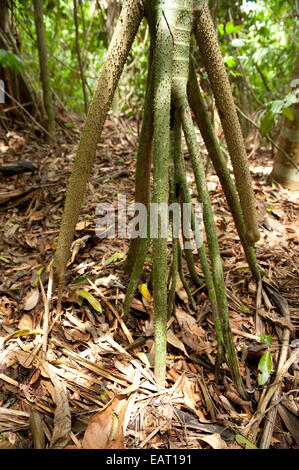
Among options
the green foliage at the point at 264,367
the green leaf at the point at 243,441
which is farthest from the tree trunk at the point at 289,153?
the green leaf at the point at 243,441

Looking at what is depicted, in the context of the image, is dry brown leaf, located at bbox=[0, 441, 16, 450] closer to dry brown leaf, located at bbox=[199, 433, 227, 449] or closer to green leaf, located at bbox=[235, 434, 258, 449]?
dry brown leaf, located at bbox=[199, 433, 227, 449]

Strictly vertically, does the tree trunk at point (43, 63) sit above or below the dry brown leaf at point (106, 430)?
above

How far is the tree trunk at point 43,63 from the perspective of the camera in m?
3.19

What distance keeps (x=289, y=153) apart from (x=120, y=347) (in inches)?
87.9

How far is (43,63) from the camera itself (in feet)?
10.9

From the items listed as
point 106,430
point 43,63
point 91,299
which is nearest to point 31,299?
point 91,299

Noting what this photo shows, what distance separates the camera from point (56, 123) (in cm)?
398

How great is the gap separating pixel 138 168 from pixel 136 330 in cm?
78

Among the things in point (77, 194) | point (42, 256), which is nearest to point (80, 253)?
point (42, 256)

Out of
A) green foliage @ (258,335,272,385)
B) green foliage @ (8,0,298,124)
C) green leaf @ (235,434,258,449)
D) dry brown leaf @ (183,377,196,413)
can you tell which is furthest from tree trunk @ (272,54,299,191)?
green leaf @ (235,434,258,449)

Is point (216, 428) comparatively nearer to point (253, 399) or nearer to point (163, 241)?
point (253, 399)

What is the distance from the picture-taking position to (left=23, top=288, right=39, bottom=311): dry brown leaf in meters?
1.69

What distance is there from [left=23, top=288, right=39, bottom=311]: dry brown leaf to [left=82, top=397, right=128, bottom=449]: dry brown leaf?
0.71 metres

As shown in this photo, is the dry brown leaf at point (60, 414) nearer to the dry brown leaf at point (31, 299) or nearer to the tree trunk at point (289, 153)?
the dry brown leaf at point (31, 299)
